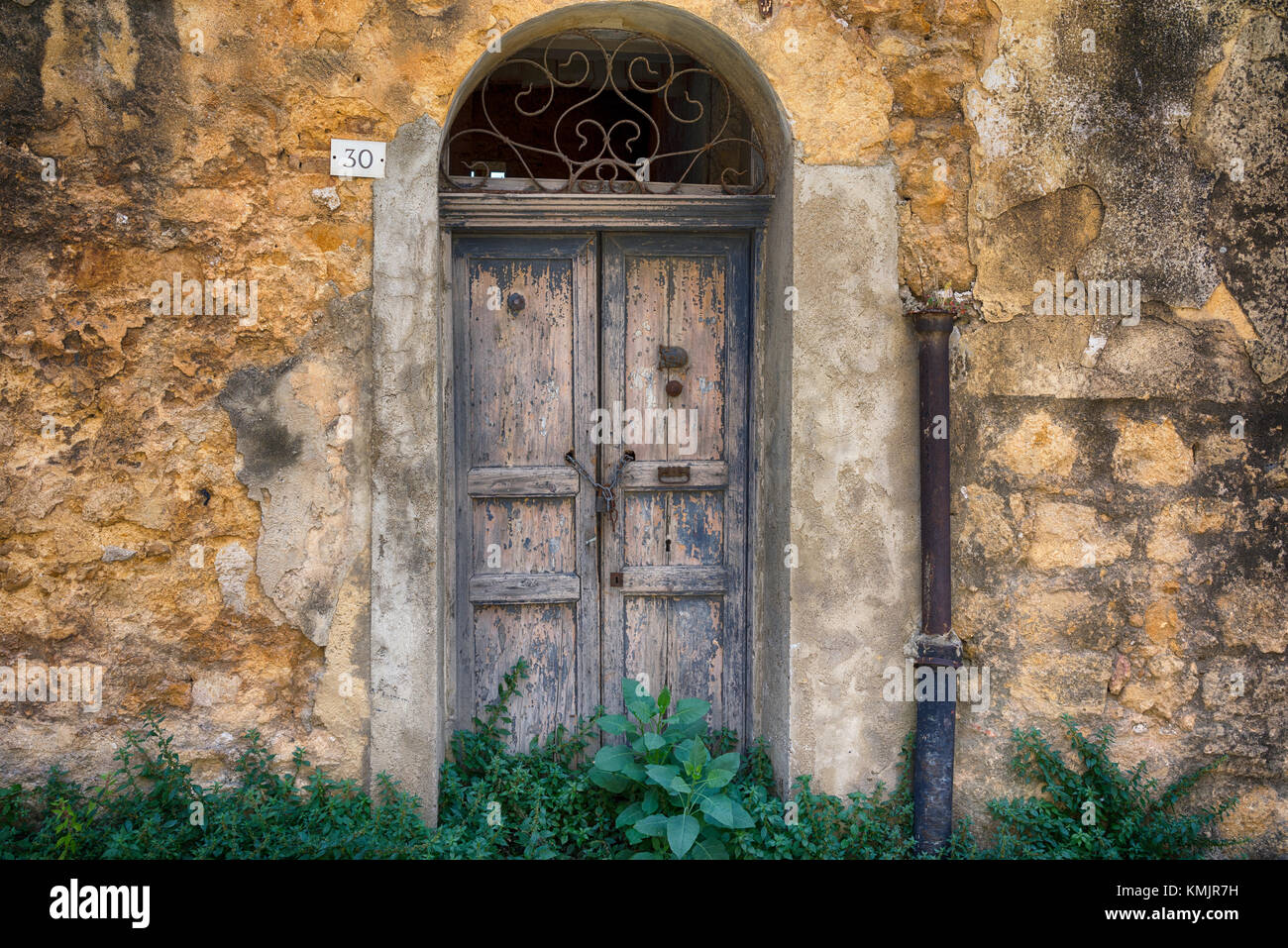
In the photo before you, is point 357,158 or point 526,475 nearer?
point 357,158

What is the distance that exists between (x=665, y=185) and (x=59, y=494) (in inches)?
99.6

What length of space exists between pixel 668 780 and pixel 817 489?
1.20 meters

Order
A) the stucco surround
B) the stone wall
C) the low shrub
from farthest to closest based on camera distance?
the stucco surround, the stone wall, the low shrub

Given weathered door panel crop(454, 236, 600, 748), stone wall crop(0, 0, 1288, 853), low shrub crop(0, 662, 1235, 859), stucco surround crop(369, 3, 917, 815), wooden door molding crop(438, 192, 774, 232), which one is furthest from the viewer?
weathered door panel crop(454, 236, 600, 748)

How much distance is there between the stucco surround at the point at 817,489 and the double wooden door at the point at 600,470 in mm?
221

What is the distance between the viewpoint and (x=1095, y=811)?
3131 mm

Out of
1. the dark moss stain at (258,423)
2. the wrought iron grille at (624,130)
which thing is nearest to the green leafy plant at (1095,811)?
the wrought iron grille at (624,130)

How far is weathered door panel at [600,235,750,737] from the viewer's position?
138 inches

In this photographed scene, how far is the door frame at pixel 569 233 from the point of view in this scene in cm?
329

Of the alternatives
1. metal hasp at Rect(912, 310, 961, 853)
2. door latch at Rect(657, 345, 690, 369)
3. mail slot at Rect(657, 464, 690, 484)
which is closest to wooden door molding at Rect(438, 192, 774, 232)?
door latch at Rect(657, 345, 690, 369)

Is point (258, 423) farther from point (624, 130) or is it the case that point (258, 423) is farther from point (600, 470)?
point (624, 130)

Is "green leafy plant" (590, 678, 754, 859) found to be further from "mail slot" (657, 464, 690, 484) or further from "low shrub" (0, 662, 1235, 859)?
"mail slot" (657, 464, 690, 484)

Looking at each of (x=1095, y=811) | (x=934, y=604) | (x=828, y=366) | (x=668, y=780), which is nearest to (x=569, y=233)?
(x=828, y=366)

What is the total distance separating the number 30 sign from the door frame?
0.28 m
